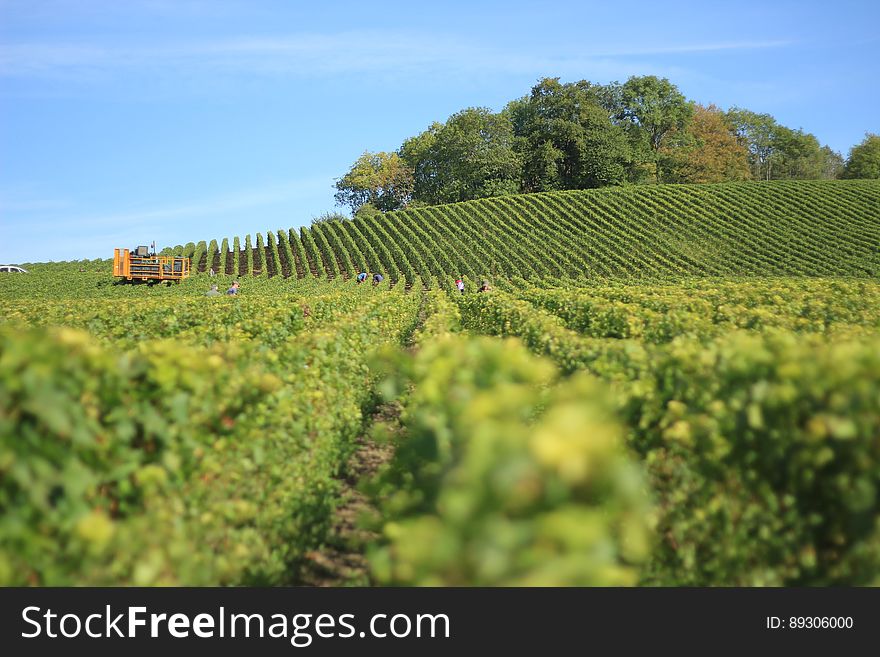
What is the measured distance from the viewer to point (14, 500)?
10.3 ft

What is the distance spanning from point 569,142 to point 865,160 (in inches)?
1674

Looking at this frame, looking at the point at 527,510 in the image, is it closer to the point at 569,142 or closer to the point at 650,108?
the point at 569,142

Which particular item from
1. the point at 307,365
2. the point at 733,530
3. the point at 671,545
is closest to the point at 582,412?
the point at 733,530

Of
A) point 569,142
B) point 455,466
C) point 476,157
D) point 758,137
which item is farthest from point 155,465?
point 758,137

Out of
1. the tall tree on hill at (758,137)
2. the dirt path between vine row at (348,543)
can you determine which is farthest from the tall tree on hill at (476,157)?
the dirt path between vine row at (348,543)

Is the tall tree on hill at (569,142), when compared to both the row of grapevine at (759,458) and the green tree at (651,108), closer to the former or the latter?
the green tree at (651,108)

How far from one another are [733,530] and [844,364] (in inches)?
48.1

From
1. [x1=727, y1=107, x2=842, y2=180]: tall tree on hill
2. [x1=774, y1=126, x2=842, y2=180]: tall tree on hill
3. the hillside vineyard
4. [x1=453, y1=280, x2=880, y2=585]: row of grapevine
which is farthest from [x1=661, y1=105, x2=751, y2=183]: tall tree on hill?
[x1=453, y1=280, x2=880, y2=585]: row of grapevine

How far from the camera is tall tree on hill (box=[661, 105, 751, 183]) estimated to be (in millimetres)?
85062

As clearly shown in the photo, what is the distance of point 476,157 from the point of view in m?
81.8

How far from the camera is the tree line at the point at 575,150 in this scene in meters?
80.8

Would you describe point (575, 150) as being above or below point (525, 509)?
above

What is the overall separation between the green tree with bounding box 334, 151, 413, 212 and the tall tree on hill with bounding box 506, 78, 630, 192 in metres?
24.1

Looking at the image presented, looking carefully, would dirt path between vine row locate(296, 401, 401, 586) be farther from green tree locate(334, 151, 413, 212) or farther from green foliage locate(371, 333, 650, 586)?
green tree locate(334, 151, 413, 212)
